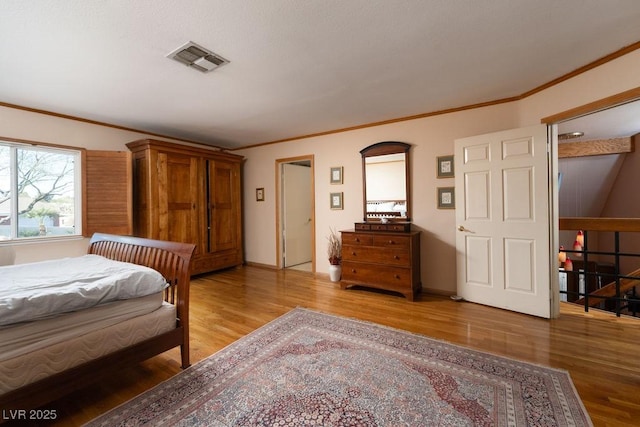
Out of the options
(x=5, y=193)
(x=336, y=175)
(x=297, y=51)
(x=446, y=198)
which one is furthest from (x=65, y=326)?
(x=446, y=198)

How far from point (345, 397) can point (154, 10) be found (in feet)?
8.66

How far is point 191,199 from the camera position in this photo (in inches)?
177

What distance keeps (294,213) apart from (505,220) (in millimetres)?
3487

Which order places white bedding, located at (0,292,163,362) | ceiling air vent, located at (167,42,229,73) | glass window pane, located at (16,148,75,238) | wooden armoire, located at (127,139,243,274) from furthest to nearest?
wooden armoire, located at (127,139,243,274)
glass window pane, located at (16,148,75,238)
ceiling air vent, located at (167,42,229,73)
white bedding, located at (0,292,163,362)

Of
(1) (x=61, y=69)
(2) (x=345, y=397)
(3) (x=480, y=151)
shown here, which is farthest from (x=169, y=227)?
(3) (x=480, y=151)

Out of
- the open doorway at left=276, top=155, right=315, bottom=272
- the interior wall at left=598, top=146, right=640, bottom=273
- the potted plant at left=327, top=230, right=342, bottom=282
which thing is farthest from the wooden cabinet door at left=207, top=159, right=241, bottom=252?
the interior wall at left=598, top=146, right=640, bottom=273

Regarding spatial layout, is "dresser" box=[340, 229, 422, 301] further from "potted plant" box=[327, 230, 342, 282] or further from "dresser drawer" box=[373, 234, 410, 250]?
"potted plant" box=[327, 230, 342, 282]

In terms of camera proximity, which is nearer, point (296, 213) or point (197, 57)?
point (197, 57)

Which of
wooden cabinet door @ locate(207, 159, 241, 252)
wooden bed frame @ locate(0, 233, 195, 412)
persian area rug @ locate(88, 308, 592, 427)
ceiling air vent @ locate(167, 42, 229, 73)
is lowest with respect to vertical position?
persian area rug @ locate(88, 308, 592, 427)

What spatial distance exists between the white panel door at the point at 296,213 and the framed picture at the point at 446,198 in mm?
2728

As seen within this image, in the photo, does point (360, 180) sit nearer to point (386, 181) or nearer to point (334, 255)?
point (386, 181)

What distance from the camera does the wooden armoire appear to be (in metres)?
4.04

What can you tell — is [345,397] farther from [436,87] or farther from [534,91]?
[534,91]

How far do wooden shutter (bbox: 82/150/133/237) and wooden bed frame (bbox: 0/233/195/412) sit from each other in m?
0.90
